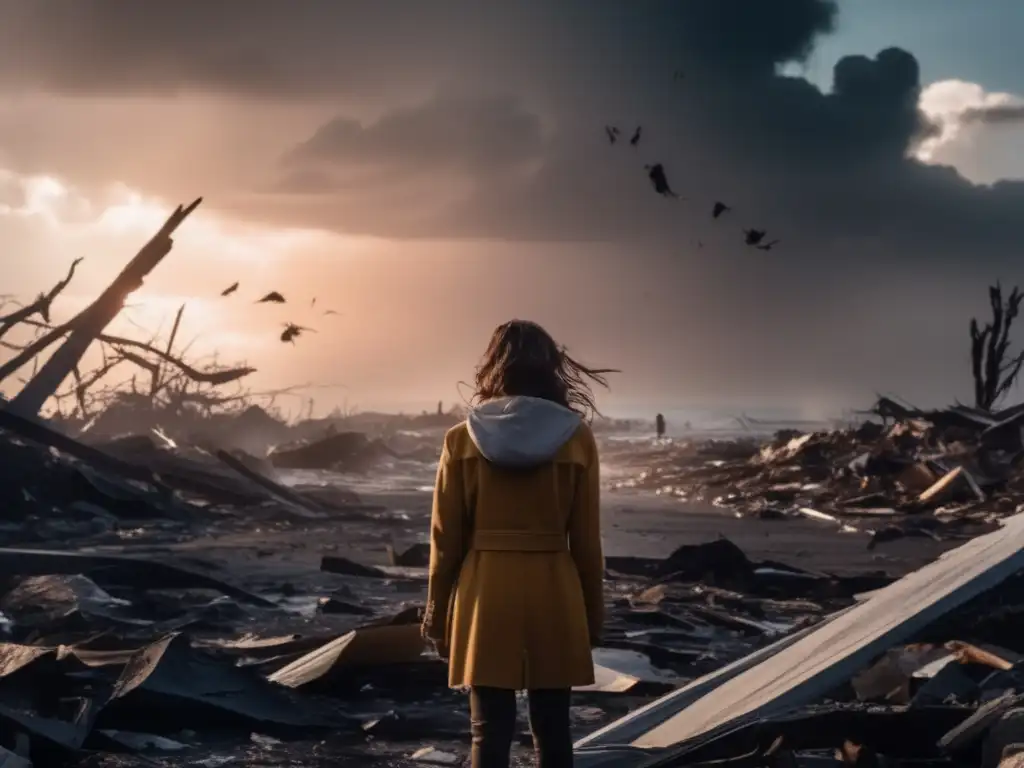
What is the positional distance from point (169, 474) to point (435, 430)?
3188cm

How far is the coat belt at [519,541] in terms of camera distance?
3.27m

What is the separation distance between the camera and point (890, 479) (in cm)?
1645

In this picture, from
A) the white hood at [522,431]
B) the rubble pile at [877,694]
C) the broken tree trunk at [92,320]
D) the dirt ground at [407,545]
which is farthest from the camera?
the broken tree trunk at [92,320]

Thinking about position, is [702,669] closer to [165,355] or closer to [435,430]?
[165,355]

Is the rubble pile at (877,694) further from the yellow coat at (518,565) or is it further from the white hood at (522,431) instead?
the white hood at (522,431)

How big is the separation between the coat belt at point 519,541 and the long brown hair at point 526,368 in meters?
0.39

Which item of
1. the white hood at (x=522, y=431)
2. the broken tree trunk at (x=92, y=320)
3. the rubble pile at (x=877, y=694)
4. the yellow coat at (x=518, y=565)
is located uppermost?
the broken tree trunk at (x=92, y=320)

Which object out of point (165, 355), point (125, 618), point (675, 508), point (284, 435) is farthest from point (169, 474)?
point (284, 435)

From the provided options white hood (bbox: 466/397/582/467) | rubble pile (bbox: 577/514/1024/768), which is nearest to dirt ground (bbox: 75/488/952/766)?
rubble pile (bbox: 577/514/1024/768)

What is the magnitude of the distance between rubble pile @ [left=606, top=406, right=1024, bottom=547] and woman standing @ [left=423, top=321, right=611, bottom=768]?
8551 millimetres

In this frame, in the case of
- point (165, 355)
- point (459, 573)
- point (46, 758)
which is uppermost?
point (165, 355)

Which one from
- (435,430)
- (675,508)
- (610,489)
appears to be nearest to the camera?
(675,508)

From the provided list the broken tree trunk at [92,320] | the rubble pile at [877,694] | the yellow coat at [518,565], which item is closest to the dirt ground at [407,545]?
the rubble pile at [877,694]

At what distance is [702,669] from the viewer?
18.9 ft
